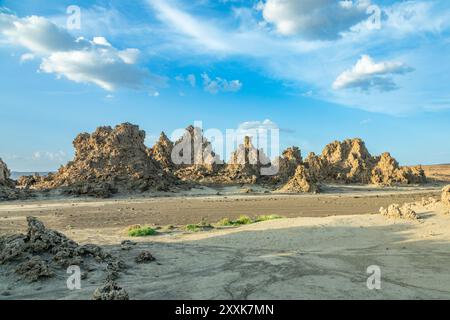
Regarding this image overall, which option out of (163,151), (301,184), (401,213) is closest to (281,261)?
(401,213)

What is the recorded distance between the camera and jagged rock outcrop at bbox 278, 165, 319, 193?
1660 inches

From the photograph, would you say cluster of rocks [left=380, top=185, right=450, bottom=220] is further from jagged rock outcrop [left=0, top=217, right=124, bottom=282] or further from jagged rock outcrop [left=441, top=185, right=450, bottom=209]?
jagged rock outcrop [left=0, top=217, right=124, bottom=282]

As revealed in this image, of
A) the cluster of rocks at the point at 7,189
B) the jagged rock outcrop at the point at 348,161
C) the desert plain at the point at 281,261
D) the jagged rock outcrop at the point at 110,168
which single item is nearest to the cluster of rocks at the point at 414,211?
the desert plain at the point at 281,261

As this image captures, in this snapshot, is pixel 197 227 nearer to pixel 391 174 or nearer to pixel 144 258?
pixel 144 258

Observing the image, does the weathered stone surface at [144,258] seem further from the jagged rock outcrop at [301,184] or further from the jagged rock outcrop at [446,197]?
the jagged rock outcrop at [301,184]

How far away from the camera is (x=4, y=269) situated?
30.5 ft

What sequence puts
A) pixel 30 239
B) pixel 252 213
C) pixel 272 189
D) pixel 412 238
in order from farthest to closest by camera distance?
pixel 272 189, pixel 252 213, pixel 412 238, pixel 30 239

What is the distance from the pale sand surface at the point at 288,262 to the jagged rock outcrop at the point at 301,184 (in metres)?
26.8

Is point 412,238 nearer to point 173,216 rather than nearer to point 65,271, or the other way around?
point 65,271

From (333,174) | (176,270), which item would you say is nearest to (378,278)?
(176,270)

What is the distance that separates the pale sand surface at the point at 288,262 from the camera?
25.7 feet

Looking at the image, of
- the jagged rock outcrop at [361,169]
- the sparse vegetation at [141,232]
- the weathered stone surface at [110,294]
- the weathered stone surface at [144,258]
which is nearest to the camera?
the weathered stone surface at [110,294]

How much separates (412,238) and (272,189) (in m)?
33.5

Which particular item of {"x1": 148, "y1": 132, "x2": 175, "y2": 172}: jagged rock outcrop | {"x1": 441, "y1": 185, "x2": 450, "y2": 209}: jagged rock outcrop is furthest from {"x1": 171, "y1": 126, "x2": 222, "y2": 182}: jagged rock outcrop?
{"x1": 441, "y1": 185, "x2": 450, "y2": 209}: jagged rock outcrop
